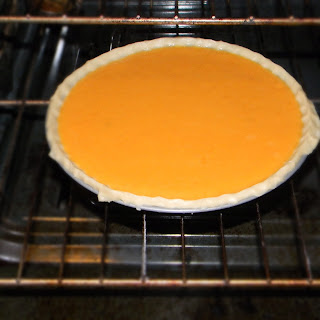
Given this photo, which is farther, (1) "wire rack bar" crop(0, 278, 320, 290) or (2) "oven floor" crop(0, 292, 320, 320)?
(2) "oven floor" crop(0, 292, 320, 320)

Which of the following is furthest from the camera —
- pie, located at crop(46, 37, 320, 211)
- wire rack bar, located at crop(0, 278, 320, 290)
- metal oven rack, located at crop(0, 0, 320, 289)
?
metal oven rack, located at crop(0, 0, 320, 289)

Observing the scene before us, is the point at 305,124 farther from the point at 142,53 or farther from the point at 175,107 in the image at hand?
the point at 142,53

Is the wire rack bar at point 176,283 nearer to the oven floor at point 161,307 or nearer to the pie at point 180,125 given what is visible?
the pie at point 180,125

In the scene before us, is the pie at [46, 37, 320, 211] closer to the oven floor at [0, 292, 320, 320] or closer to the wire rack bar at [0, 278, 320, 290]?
the wire rack bar at [0, 278, 320, 290]

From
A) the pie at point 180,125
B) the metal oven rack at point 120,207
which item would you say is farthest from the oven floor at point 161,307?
the pie at point 180,125

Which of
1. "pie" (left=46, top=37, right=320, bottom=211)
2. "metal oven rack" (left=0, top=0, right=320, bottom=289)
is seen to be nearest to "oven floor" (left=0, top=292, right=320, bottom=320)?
"metal oven rack" (left=0, top=0, right=320, bottom=289)
